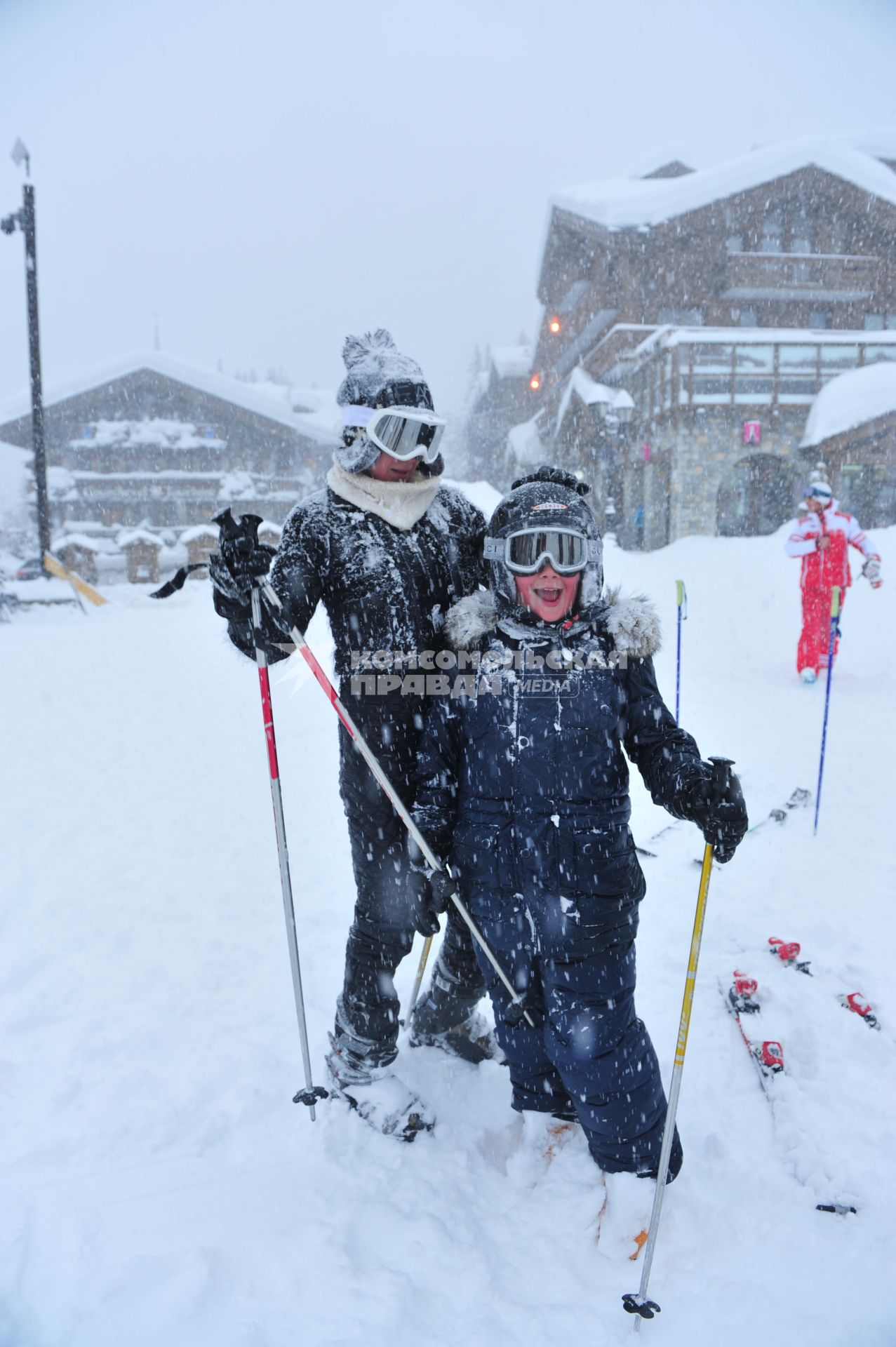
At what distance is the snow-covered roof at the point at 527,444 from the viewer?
2866cm

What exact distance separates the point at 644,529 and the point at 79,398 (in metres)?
20.1

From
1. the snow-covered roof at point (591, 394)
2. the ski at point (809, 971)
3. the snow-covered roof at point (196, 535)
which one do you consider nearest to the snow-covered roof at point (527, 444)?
the snow-covered roof at point (591, 394)

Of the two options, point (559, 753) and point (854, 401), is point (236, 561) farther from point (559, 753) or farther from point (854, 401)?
point (854, 401)

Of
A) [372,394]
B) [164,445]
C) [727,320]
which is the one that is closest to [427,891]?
[372,394]

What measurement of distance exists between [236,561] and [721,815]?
1477 mm

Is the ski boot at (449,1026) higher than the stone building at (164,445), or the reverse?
the stone building at (164,445)

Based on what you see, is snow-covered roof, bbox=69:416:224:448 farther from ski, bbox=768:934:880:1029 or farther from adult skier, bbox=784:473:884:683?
ski, bbox=768:934:880:1029

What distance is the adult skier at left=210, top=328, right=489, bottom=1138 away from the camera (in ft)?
7.73

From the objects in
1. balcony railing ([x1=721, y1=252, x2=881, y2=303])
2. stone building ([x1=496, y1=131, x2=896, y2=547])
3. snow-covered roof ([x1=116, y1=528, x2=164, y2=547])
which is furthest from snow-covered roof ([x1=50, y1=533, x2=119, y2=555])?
balcony railing ([x1=721, y1=252, x2=881, y2=303])

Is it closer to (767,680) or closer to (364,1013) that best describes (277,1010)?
(364,1013)

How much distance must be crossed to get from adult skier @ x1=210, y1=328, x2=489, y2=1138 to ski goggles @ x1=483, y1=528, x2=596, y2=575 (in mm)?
299

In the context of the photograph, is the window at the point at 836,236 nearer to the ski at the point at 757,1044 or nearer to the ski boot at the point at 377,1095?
the ski at the point at 757,1044

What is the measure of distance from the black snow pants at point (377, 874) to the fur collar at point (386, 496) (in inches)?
22.6

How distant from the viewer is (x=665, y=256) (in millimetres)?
21484
